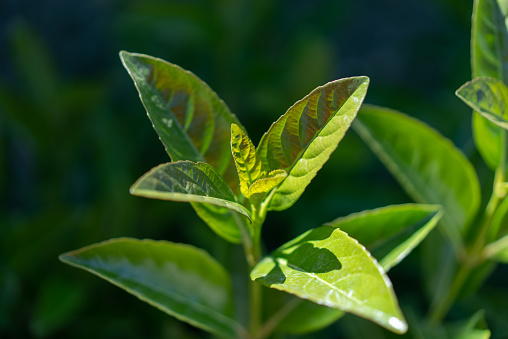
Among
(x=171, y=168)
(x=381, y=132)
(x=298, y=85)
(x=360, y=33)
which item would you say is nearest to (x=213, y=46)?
(x=298, y=85)

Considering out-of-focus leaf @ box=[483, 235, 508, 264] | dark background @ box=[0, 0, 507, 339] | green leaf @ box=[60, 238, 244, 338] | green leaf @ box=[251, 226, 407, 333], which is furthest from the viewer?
dark background @ box=[0, 0, 507, 339]

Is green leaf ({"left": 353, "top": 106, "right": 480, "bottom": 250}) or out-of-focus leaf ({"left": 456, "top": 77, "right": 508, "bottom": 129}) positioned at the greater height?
out-of-focus leaf ({"left": 456, "top": 77, "right": 508, "bottom": 129})

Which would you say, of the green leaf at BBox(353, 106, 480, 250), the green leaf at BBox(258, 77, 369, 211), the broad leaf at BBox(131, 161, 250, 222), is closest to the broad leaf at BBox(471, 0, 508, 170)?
the green leaf at BBox(353, 106, 480, 250)

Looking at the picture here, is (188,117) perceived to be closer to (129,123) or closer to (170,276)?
(170,276)

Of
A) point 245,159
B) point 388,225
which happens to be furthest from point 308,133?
point 388,225

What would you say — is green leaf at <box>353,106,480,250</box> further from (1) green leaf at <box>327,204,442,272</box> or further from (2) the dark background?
(2) the dark background

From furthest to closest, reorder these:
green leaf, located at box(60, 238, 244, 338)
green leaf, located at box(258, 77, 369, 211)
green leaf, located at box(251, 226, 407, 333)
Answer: green leaf, located at box(60, 238, 244, 338) → green leaf, located at box(258, 77, 369, 211) → green leaf, located at box(251, 226, 407, 333)

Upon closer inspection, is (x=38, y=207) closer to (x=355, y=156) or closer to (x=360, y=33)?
(x=355, y=156)
